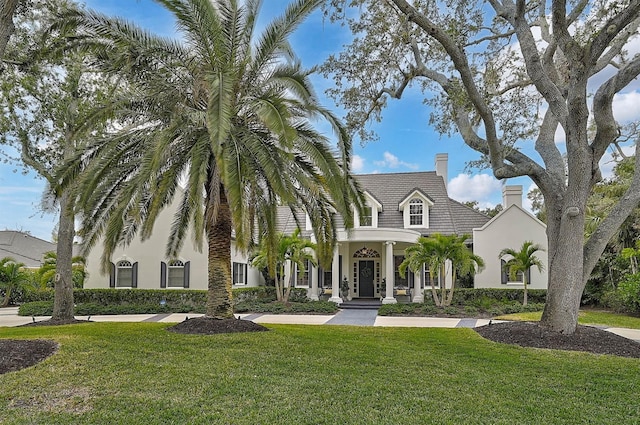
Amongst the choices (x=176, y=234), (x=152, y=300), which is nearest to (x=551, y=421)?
(x=176, y=234)

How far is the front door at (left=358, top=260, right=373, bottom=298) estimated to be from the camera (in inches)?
978

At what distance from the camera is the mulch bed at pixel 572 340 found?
9.63m

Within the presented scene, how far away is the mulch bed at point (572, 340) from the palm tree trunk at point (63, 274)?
42.2 ft

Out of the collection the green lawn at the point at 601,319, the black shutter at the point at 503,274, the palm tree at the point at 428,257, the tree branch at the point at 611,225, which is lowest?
the green lawn at the point at 601,319

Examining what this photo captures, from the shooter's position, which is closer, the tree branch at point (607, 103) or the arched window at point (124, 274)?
the tree branch at point (607, 103)

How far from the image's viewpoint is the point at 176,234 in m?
14.7

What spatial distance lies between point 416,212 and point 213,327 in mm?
15923

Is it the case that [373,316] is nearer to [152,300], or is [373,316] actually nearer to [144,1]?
[152,300]

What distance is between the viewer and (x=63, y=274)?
14992 millimetres

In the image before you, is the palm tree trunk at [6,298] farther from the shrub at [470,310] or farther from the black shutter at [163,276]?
the shrub at [470,310]

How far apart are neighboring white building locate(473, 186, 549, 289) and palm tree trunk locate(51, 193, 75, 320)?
17.6m

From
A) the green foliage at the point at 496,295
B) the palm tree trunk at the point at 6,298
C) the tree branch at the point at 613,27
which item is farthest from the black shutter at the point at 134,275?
the tree branch at the point at 613,27

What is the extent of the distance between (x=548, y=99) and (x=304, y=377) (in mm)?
8397

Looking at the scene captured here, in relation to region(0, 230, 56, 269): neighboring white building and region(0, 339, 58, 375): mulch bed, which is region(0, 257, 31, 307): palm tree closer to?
region(0, 230, 56, 269): neighboring white building
